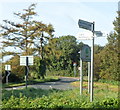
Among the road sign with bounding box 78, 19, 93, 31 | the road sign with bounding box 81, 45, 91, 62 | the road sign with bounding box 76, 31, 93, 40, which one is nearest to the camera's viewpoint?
the road sign with bounding box 78, 19, 93, 31

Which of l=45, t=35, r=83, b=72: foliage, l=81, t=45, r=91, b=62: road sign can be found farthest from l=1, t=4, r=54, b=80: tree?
l=81, t=45, r=91, b=62: road sign

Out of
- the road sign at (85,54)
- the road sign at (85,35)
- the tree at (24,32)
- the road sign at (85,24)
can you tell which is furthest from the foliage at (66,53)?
the road sign at (85,24)

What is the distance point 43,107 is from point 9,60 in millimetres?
24605

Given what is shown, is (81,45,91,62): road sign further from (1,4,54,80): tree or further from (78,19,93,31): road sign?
(1,4,54,80): tree

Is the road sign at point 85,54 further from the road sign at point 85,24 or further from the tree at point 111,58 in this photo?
the tree at point 111,58

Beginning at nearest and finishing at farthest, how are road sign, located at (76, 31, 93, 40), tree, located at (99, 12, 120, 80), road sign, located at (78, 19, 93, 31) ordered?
1. road sign, located at (78, 19, 93, 31)
2. road sign, located at (76, 31, 93, 40)
3. tree, located at (99, 12, 120, 80)

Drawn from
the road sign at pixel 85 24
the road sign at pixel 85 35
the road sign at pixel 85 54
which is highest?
the road sign at pixel 85 24

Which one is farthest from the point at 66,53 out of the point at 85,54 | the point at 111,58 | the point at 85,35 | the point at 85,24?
the point at 85,24

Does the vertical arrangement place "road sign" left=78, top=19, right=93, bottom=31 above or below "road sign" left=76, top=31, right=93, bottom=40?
above

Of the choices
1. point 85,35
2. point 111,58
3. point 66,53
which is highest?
point 66,53

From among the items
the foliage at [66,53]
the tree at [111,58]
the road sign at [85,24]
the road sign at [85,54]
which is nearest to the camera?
the road sign at [85,24]

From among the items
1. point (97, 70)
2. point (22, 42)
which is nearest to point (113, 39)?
point (97, 70)

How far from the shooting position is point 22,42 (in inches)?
1137

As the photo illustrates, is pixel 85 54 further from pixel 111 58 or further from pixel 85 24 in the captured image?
pixel 111 58
